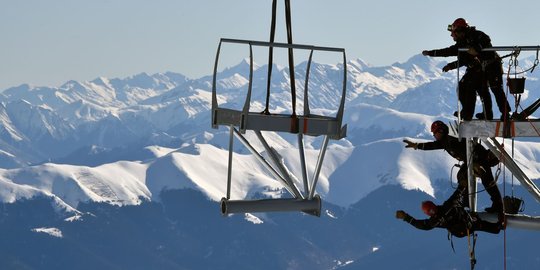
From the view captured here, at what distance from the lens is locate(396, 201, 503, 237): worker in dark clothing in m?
18.3

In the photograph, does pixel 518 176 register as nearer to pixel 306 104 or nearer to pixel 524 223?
pixel 524 223

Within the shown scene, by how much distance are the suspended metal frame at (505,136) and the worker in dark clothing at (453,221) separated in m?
0.21

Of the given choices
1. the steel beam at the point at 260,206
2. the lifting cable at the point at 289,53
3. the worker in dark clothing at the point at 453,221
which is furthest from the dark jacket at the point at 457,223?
the lifting cable at the point at 289,53

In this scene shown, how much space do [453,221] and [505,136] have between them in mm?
2035

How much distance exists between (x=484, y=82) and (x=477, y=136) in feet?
7.48

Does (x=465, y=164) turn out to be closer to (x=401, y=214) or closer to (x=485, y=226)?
(x=485, y=226)

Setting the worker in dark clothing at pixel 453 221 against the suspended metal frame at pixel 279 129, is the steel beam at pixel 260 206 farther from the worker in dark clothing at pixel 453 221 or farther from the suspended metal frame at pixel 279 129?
the worker in dark clothing at pixel 453 221

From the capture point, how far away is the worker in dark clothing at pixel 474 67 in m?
19.2

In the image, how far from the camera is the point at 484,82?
19859 mm

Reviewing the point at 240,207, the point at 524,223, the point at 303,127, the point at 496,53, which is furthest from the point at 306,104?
the point at 524,223

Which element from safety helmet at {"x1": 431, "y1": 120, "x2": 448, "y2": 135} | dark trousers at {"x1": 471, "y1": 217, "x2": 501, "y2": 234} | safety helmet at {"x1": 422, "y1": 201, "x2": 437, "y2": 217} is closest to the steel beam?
safety helmet at {"x1": 422, "y1": 201, "x2": 437, "y2": 217}

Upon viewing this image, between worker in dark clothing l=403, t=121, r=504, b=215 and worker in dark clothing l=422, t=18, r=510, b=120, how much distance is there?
0.55 m

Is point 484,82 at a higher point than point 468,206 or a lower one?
higher

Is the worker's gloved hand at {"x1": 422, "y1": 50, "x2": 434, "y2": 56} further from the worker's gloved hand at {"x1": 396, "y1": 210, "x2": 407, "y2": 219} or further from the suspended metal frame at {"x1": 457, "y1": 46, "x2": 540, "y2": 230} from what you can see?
the worker's gloved hand at {"x1": 396, "y1": 210, "x2": 407, "y2": 219}
